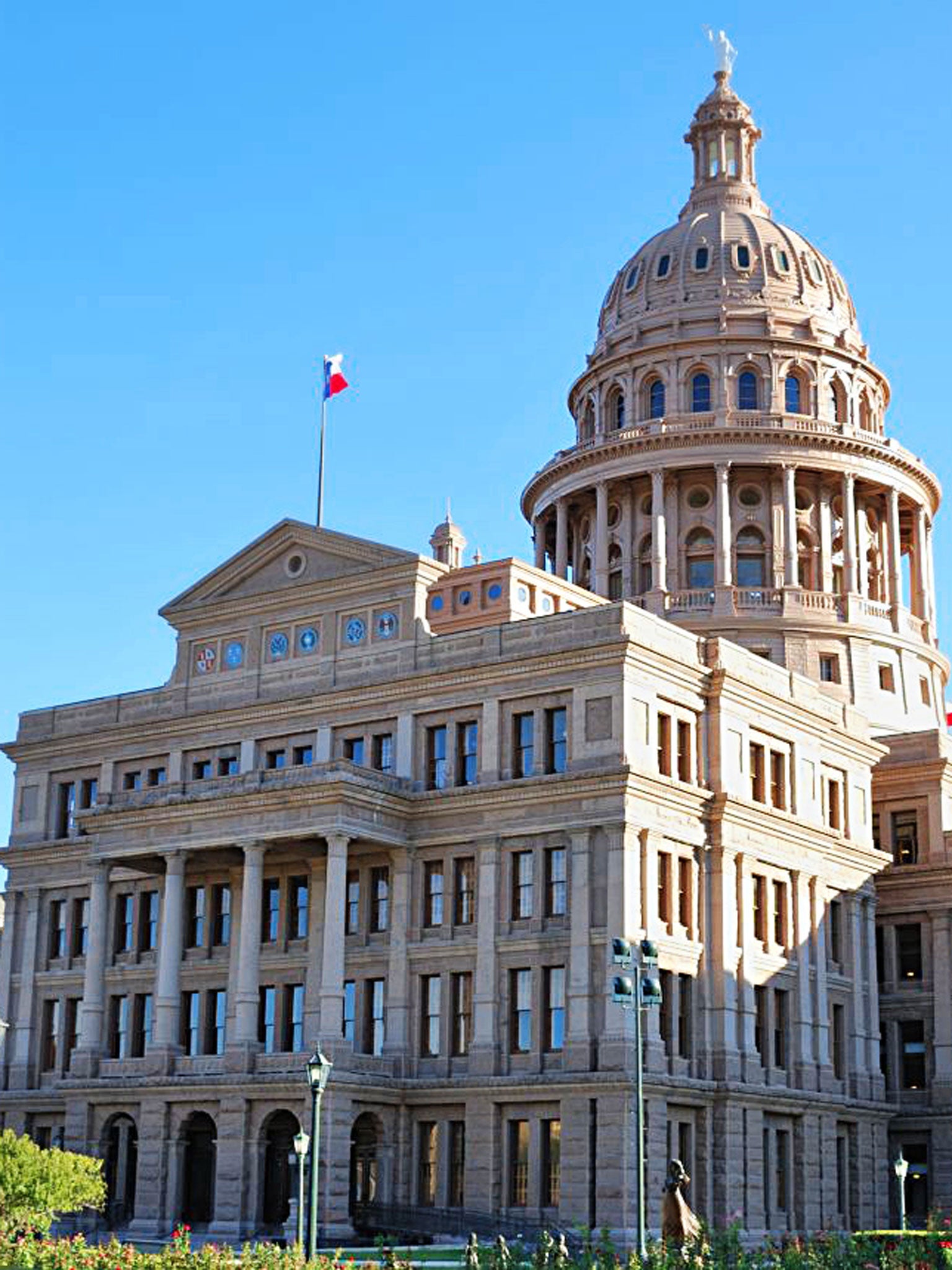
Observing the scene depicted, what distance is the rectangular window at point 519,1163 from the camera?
63.7 meters

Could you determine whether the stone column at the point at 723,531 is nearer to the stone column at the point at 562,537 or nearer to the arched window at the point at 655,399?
the arched window at the point at 655,399

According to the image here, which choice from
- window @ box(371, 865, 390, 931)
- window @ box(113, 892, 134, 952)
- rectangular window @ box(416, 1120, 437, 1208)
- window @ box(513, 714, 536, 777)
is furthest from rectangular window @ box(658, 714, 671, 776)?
window @ box(113, 892, 134, 952)

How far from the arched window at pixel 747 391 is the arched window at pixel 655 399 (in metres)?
4.12

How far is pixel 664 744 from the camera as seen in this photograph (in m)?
68.2

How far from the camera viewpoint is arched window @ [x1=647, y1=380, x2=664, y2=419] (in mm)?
105375

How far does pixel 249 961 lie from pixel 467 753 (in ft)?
33.9

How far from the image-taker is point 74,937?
79.4 m

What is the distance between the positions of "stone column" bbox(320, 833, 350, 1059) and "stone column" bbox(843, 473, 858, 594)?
40.2 meters

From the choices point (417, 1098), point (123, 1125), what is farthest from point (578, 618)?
point (123, 1125)

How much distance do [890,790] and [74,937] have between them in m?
35.0

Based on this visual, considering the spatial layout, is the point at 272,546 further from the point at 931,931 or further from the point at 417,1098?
the point at 931,931

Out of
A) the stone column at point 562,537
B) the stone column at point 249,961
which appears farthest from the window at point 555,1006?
the stone column at point 562,537

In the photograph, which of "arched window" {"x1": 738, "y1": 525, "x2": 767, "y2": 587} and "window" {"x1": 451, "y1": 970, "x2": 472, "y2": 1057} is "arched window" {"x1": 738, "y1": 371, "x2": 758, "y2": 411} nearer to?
"arched window" {"x1": 738, "y1": 525, "x2": 767, "y2": 587}

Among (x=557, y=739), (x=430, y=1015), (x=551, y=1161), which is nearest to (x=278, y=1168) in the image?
(x=430, y=1015)
